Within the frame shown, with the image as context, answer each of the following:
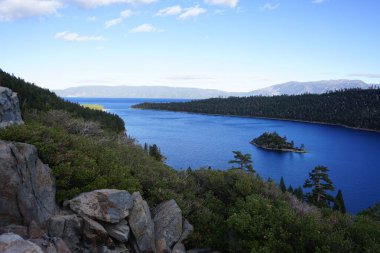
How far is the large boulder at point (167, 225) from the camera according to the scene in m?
13.1

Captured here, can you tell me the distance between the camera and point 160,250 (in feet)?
41.9

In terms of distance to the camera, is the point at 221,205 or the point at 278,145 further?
the point at 278,145

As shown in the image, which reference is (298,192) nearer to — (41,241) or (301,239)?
(301,239)

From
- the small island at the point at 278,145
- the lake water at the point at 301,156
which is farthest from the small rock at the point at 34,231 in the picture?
the small island at the point at 278,145

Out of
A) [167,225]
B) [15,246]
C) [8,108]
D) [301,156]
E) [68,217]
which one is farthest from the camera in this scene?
[301,156]

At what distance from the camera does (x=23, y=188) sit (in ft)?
34.6

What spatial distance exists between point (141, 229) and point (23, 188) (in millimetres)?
4566

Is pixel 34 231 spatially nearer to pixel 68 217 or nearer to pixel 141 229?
pixel 68 217

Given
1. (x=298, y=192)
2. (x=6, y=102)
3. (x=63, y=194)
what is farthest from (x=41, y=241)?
(x=298, y=192)

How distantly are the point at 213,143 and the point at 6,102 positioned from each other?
10242 centimetres

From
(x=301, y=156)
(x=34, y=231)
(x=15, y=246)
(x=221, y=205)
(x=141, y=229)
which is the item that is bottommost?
(x=301, y=156)

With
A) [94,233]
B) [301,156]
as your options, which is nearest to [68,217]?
[94,233]

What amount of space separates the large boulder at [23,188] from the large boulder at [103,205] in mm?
950

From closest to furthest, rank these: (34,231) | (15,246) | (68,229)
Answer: (15,246) → (34,231) → (68,229)
